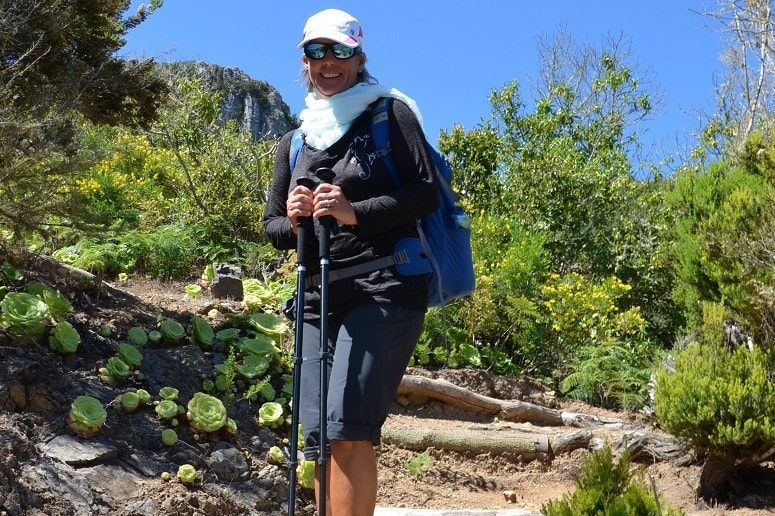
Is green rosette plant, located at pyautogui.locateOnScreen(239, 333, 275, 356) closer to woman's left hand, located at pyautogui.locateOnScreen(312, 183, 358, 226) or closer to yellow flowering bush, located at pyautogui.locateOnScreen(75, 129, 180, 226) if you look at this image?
woman's left hand, located at pyautogui.locateOnScreen(312, 183, 358, 226)

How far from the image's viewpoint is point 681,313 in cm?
991

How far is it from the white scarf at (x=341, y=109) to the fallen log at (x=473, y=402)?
3.94 metres

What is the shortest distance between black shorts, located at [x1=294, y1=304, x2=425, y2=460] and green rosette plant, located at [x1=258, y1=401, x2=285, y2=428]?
2.43 meters

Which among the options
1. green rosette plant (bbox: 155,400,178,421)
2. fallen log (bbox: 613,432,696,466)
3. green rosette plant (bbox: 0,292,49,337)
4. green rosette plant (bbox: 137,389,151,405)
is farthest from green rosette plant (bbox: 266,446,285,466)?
fallen log (bbox: 613,432,696,466)

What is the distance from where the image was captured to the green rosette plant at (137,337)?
5445 millimetres

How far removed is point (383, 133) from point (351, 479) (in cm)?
107

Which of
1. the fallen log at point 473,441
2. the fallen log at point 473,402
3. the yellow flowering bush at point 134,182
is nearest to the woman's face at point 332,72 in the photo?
the fallen log at point 473,441

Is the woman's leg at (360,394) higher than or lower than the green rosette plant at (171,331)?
lower

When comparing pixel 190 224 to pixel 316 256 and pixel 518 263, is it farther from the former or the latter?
pixel 316 256

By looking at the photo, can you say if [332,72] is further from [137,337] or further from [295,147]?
[137,337]

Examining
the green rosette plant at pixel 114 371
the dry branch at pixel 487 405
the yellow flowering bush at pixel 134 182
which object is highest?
the yellow flowering bush at pixel 134 182

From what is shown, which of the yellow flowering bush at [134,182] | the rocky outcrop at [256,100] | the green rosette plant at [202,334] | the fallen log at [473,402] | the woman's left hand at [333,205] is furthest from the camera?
the rocky outcrop at [256,100]

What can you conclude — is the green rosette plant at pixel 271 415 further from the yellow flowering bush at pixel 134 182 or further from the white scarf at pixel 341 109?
the yellow flowering bush at pixel 134 182

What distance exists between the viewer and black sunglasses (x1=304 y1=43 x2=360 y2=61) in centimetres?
293
